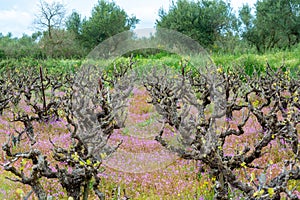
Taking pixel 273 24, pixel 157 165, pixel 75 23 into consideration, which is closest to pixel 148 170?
pixel 157 165

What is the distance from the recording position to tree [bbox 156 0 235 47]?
42.6m

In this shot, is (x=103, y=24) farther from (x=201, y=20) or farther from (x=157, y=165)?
(x=157, y=165)

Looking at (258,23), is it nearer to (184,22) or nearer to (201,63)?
(184,22)

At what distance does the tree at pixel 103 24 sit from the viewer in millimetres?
48750

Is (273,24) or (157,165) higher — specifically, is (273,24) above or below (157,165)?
above

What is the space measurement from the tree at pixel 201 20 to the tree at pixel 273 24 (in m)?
2.70

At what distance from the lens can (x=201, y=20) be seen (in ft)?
143

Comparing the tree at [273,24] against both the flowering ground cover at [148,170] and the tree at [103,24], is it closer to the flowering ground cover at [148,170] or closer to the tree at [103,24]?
the tree at [103,24]

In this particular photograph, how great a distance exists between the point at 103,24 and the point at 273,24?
22027mm

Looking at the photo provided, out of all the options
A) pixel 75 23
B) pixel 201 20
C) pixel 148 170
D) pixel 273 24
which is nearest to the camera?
pixel 148 170

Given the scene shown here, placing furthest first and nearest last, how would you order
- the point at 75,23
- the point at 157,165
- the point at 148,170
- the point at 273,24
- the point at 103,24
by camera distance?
the point at 75,23
the point at 103,24
the point at 273,24
the point at 157,165
the point at 148,170

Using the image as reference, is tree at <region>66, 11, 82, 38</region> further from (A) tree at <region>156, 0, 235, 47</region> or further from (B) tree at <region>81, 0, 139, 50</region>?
(A) tree at <region>156, 0, 235, 47</region>

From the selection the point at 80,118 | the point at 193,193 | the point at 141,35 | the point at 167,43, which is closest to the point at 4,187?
the point at 80,118

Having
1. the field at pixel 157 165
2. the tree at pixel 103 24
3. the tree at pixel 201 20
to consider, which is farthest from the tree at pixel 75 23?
the field at pixel 157 165
